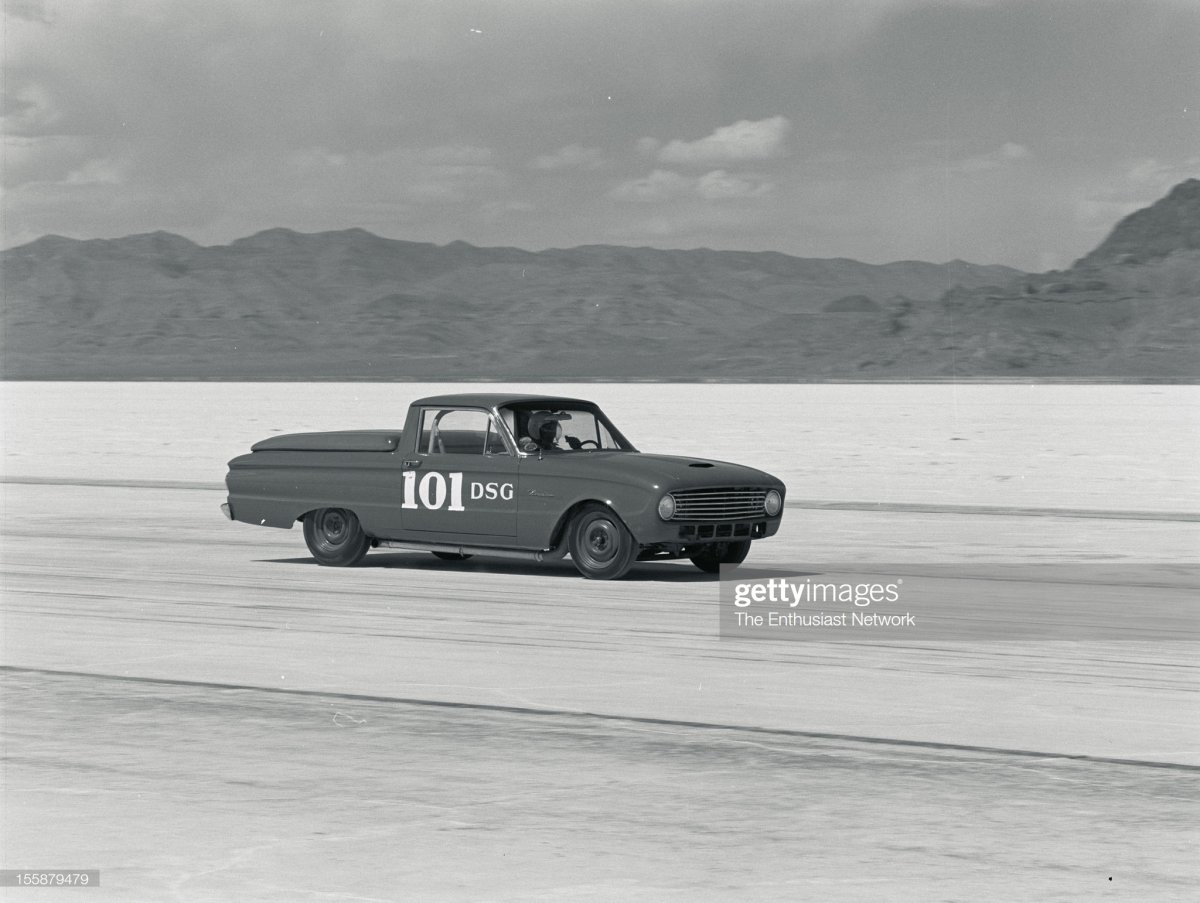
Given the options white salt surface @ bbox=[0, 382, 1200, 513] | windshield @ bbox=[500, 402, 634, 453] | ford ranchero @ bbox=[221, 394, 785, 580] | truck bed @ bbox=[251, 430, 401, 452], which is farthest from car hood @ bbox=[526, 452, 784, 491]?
white salt surface @ bbox=[0, 382, 1200, 513]

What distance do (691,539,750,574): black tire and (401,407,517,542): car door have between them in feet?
5.58

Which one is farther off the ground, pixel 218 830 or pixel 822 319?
pixel 822 319

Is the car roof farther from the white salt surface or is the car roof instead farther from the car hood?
the white salt surface

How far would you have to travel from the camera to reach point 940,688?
1038 cm

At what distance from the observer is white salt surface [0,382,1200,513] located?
31.8m

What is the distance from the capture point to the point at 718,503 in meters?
15.9

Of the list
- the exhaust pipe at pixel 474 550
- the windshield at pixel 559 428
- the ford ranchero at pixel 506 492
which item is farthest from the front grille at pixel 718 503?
the windshield at pixel 559 428

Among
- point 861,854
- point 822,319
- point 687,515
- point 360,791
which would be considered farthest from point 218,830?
point 822,319

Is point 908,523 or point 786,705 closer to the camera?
point 786,705

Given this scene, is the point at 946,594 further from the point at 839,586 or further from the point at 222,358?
the point at 222,358

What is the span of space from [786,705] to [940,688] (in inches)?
40.2

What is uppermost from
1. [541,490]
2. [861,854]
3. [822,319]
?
[822,319]

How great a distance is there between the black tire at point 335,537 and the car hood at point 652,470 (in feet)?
6.18

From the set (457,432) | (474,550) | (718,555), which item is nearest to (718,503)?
(718,555)
